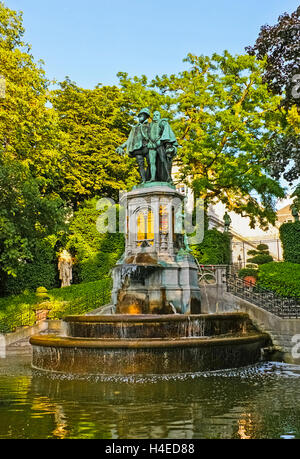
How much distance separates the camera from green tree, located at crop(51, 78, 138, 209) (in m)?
29.8

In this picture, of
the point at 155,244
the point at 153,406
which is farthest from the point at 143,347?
the point at 155,244

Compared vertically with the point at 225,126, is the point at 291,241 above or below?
below

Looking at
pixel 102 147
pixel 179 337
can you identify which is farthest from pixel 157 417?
pixel 102 147

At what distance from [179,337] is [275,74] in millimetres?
23671

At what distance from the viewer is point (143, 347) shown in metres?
9.65

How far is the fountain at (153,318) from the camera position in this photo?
979 cm

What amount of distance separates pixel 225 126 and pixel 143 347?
19.8 meters

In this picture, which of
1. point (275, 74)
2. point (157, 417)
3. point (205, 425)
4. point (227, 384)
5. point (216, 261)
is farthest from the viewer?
point (275, 74)

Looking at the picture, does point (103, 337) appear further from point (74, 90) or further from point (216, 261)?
point (74, 90)

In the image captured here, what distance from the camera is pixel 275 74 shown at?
29359 millimetres

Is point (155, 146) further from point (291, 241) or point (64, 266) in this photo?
point (64, 266)

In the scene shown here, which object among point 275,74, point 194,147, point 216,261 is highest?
point 275,74

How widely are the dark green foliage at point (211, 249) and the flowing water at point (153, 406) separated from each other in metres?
17.1

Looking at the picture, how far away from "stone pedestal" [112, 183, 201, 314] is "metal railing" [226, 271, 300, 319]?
10.3 ft
